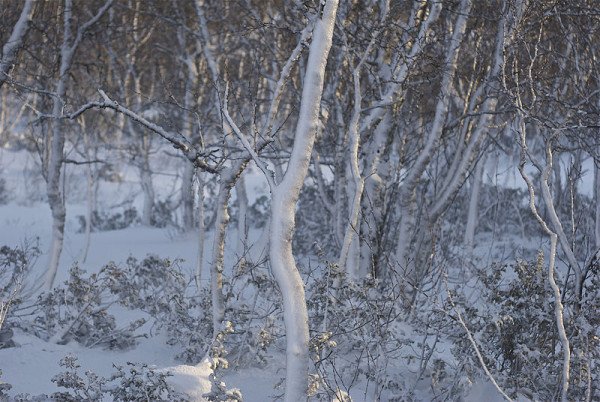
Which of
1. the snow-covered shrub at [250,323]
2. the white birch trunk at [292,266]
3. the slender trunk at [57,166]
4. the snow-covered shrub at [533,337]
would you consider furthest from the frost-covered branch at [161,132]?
the slender trunk at [57,166]

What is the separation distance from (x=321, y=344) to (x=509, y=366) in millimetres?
1878

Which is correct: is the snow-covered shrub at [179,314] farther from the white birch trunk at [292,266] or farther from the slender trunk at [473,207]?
the slender trunk at [473,207]

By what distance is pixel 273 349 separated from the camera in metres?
5.57

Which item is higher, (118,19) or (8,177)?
(118,19)

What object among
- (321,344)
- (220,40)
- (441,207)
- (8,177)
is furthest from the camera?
(8,177)

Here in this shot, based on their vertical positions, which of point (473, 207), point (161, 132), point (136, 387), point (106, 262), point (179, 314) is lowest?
point (106, 262)

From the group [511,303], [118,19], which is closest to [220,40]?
[118,19]

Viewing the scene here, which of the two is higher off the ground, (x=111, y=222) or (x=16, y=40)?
(x=16, y=40)

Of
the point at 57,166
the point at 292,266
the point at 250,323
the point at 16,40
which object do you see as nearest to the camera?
the point at 292,266

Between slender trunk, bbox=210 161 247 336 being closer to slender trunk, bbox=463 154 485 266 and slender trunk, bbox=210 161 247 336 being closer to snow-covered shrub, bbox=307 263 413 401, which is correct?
snow-covered shrub, bbox=307 263 413 401

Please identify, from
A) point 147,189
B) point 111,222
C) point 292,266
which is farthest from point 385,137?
point 111,222

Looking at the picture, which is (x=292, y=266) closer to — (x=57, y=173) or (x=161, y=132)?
(x=161, y=132)

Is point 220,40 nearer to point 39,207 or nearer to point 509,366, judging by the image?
point 39,207

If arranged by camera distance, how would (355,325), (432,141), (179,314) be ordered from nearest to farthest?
(355,325) → (179,314) → (432,141)
